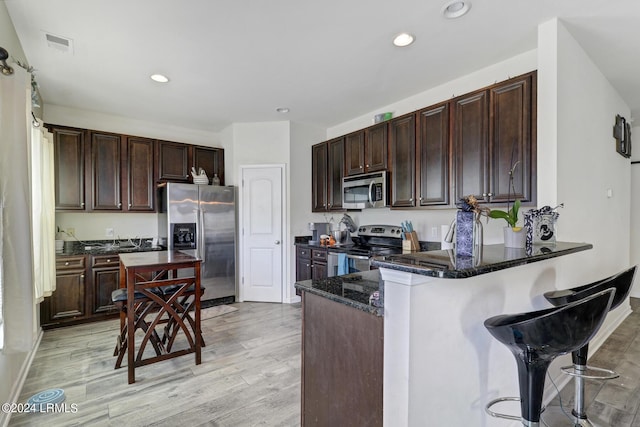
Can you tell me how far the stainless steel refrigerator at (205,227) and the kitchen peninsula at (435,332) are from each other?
9.94 feet

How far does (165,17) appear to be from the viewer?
2.10 meters

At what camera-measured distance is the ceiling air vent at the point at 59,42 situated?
7.69 ft

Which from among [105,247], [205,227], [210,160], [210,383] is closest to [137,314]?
[210,383]

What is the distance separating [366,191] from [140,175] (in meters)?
3.16

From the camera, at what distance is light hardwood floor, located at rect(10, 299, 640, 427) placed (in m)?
1.96

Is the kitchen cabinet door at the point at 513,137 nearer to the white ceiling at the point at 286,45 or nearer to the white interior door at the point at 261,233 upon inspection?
the white ceiling at the point at 286,45

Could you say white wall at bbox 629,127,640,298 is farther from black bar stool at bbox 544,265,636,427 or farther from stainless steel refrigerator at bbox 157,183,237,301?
stainless steel refrigerator at bbox 157,183,237,301

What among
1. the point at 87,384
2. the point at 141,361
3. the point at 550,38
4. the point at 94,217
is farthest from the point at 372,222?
the point at 94,217

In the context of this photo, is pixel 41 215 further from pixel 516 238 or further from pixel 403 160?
pixel 516 238

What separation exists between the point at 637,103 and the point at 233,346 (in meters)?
5.52

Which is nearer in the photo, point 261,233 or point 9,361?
point 9,361

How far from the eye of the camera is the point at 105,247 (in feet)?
13.3

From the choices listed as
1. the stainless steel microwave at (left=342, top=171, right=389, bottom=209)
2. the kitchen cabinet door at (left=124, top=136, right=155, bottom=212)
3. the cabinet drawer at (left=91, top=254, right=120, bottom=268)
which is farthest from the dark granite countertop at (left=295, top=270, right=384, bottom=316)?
the kitchen cabinet door at (left=124, top=136, right=155, bottom=212)

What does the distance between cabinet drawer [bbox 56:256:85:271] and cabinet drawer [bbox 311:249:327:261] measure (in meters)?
2.84
